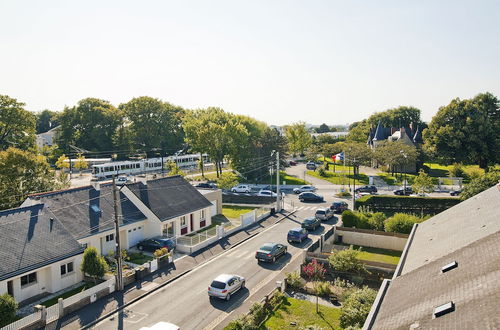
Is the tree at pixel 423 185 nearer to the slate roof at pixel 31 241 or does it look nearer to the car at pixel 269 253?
the car at pixel 269 253

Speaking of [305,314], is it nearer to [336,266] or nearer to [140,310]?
[336,266]

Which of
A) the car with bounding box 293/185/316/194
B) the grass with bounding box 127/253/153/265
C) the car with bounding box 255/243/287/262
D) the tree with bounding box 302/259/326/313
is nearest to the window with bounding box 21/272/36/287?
the grass with bounding box 127/253/153/265

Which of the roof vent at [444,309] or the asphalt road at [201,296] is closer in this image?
the roof vent at [444,309]

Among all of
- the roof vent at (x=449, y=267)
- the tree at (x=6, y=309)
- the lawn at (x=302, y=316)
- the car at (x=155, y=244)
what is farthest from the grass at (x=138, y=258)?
the roof vent at (x=449, y=267)

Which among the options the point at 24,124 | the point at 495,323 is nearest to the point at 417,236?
the point at 495,323

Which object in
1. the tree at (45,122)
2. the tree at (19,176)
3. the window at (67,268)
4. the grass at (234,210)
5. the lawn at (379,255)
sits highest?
the tree at (45,122)

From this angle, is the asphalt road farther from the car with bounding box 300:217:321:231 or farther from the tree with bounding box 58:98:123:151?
the tree with bounding box 58:98:123:151

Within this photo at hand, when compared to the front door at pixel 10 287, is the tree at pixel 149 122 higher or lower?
higher

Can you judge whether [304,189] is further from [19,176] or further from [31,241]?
[31,241]
